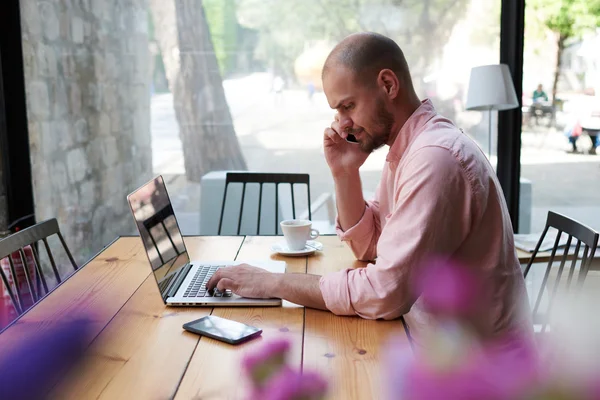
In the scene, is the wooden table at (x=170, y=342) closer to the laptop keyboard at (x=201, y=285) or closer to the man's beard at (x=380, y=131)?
the laptop keyboard at (x=201, y=285)

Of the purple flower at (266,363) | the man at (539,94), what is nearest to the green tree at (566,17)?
the man at (539,94)

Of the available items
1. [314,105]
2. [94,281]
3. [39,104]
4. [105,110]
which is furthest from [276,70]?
[94,281]


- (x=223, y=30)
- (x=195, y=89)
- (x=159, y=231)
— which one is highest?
(x=223, y=30)

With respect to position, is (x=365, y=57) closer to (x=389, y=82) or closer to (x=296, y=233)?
(x=389, y=82)

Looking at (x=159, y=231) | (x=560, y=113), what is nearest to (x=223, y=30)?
(x=560, y=113)

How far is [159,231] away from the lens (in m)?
1.50

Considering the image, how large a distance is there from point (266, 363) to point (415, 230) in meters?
0.89

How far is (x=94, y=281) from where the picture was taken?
1.61 meters

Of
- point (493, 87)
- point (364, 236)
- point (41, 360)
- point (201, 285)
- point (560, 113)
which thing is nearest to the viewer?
point (41, 360)

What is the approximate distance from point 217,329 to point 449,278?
507 mm

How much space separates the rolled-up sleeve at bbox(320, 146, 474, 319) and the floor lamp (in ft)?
6.55

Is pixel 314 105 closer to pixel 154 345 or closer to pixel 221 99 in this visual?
pixel 221 99

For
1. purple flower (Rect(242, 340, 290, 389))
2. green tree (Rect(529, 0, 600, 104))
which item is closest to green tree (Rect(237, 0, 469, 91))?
green tree (Rect(529, 0, 600, 104))

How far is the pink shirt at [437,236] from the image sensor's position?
46.9 inches
